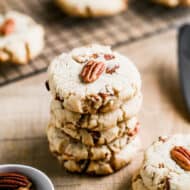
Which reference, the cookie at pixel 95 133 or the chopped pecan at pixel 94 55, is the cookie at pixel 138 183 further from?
the chopped pecan at pixel 94 55

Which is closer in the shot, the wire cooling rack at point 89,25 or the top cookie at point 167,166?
the top cookie at point 167,166

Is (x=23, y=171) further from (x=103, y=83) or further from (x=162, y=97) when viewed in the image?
(x=162, y=97)

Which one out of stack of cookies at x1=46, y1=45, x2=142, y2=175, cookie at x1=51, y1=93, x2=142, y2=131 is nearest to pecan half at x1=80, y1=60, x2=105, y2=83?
stack of cookies at x1=46, y1=45, x2=142, y2=175

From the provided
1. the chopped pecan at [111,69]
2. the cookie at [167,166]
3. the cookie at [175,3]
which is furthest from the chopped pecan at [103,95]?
the cookie at [175,3]

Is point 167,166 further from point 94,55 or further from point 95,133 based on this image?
point 94,55

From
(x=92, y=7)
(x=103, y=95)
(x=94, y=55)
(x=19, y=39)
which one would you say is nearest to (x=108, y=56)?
(x=94, y=55)

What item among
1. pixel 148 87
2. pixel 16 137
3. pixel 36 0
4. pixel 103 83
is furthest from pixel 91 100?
pixel 36 0
